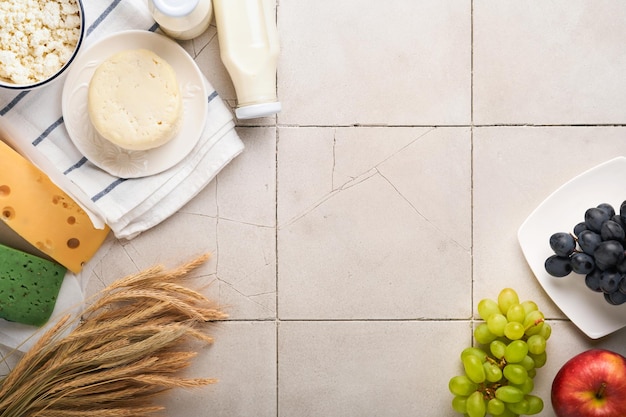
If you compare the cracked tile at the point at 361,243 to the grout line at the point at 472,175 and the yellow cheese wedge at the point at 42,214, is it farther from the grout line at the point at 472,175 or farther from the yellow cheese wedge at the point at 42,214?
the yellow cheese wedge at the point at 42,214

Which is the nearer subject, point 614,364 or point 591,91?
point 614,364

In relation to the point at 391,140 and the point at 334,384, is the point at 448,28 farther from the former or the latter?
the point at 334,384

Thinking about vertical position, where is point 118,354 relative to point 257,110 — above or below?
below

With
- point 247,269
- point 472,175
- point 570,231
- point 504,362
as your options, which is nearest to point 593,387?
point 504,362

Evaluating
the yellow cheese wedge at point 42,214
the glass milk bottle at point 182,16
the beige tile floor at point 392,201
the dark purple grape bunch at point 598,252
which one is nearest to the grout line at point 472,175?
the beige tile floor at point 392,201

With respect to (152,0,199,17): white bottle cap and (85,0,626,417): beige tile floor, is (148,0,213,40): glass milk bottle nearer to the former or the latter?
(152,0,199,17): white bottle cap

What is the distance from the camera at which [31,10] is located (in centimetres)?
98

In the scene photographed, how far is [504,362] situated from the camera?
3.38ft

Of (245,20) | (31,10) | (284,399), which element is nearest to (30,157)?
(31,10)

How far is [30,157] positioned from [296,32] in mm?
469

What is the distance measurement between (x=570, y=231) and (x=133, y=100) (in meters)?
0.72

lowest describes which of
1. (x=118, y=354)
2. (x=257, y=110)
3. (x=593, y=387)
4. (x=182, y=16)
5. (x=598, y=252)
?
(x=593, y=387)

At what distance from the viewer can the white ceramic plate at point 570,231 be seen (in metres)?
1.07

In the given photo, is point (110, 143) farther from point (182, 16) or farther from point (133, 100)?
point (182, 16)
